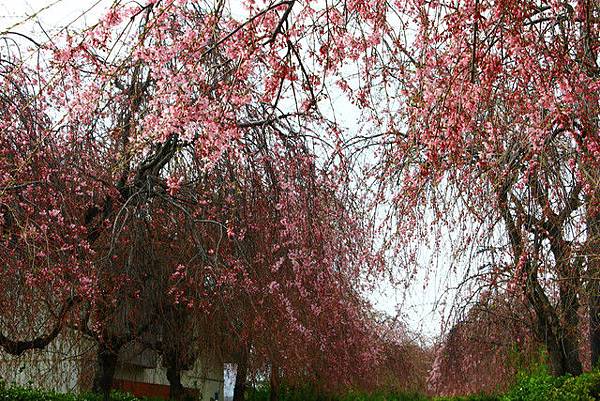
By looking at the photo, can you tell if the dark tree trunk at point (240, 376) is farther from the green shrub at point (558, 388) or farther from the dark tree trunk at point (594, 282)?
the dark tree trunk at point (594, 282)

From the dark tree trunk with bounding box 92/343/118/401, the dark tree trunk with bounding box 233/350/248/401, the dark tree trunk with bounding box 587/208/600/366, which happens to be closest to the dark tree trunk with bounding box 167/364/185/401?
the dark tree trunk with bounding box 233/350/248/401

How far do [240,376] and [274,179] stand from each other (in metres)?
6.22

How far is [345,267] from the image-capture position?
8.14 meters

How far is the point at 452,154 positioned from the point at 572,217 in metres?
3.11

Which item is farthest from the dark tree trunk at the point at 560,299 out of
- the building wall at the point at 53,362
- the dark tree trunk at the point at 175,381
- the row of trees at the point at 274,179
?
the dark tree trunk at the point at 175,381

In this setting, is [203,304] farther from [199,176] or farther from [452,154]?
[452,154]

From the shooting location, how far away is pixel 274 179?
6.43 metres

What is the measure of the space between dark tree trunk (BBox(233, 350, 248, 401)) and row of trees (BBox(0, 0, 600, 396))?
157 cm

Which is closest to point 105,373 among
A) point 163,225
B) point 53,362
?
point 53,362

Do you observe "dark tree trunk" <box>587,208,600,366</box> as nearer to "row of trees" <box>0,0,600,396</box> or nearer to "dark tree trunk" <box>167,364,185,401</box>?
"row of trees" <box>0,0,600,396</box>

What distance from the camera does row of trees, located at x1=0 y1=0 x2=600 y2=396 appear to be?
11.8 ft

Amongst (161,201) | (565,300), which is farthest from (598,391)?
(161,201)

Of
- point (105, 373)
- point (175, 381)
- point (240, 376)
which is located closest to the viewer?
point (105, 373)

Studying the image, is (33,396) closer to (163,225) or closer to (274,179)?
(163,225)
